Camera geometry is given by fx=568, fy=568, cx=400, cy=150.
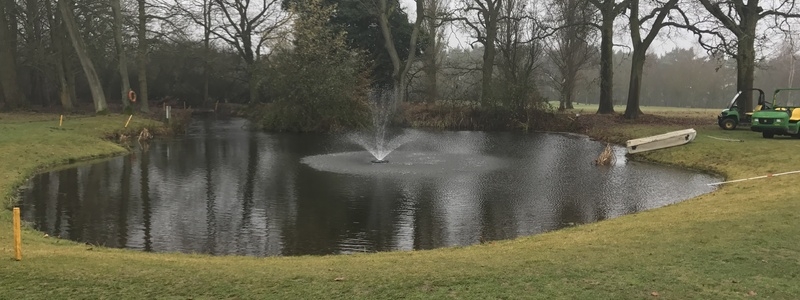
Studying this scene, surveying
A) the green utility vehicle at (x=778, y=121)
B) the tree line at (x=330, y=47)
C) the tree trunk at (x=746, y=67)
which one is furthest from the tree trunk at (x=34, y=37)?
the tree trunk at (x=746, y=67)

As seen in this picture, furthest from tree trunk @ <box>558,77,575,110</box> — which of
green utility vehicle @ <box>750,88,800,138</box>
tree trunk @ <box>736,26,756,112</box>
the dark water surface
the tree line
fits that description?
the dark water surface

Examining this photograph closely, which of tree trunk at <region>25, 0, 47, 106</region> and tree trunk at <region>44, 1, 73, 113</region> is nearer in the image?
tree trunk at <region>25, 0, 47, 106</region>

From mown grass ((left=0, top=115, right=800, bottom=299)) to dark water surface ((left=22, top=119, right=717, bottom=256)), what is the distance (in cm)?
152

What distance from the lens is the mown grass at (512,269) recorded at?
530 cm

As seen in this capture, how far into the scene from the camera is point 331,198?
43.7 ft

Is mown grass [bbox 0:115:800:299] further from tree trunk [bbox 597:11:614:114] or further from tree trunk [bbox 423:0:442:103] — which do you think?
tree trunk [bbox 423:0:442:103]

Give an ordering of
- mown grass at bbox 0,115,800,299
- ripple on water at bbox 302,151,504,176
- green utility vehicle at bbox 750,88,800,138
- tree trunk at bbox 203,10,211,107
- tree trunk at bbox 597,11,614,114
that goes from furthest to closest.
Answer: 1. tree trunk at bbox 203,10,211,107
2. tree trunk at bbox 597,11,614,114
3. green utility vehicle at bbox 750,88,800,138
4. ripple on water at bbox 302,151,504,176
5. mown grass at bbox 0,115,800,299

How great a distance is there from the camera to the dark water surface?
1001cm

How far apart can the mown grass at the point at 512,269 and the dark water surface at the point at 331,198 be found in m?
1.52

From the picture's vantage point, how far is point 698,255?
6.66 meters

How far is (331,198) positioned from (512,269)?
7775mm

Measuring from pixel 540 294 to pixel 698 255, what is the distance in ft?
8.69

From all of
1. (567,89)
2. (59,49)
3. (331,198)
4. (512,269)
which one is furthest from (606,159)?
(567,89)

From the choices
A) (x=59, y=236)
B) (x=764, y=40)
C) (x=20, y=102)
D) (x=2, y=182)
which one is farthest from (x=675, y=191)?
(x=20, y=102)
